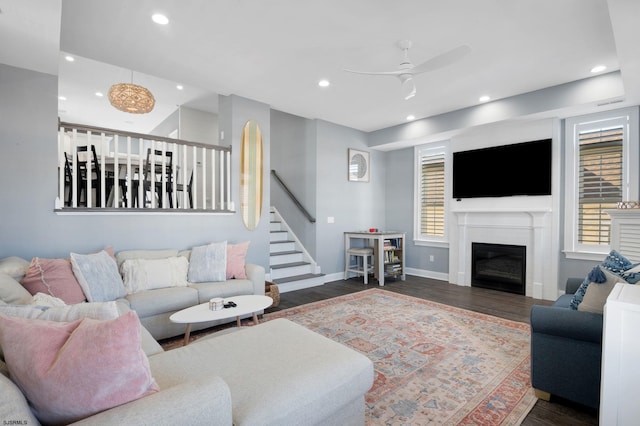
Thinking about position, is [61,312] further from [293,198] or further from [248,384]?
[293,198]

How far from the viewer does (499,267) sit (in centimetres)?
508

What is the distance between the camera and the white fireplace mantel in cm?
454

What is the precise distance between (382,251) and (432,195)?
1.61 metres

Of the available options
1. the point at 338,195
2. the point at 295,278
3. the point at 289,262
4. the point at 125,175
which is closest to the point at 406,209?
the point at 338,195

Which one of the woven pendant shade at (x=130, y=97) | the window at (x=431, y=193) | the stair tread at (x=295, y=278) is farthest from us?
the window at (x=431, y=193)

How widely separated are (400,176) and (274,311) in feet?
13.3

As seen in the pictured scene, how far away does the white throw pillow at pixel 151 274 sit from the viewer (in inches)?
125

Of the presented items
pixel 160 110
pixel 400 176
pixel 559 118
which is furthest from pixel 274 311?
pixel 160 110

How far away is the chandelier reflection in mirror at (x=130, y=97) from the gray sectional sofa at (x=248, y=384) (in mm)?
3200

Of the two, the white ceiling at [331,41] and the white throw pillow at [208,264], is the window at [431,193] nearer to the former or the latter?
the white ceiling at [331,41]

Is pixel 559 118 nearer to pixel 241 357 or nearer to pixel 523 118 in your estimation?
pixel 523 118

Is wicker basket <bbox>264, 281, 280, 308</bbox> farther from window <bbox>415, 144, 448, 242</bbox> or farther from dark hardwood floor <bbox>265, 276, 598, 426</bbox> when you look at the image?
window <bbox>415, 144, 448, 242</bbox>

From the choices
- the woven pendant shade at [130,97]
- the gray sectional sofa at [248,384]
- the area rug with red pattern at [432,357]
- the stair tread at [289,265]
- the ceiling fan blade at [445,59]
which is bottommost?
the area rug with red pattern at [432,357]

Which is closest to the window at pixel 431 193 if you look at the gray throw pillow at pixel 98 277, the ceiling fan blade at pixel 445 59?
the ceiling fan blade at pixel 445 59
